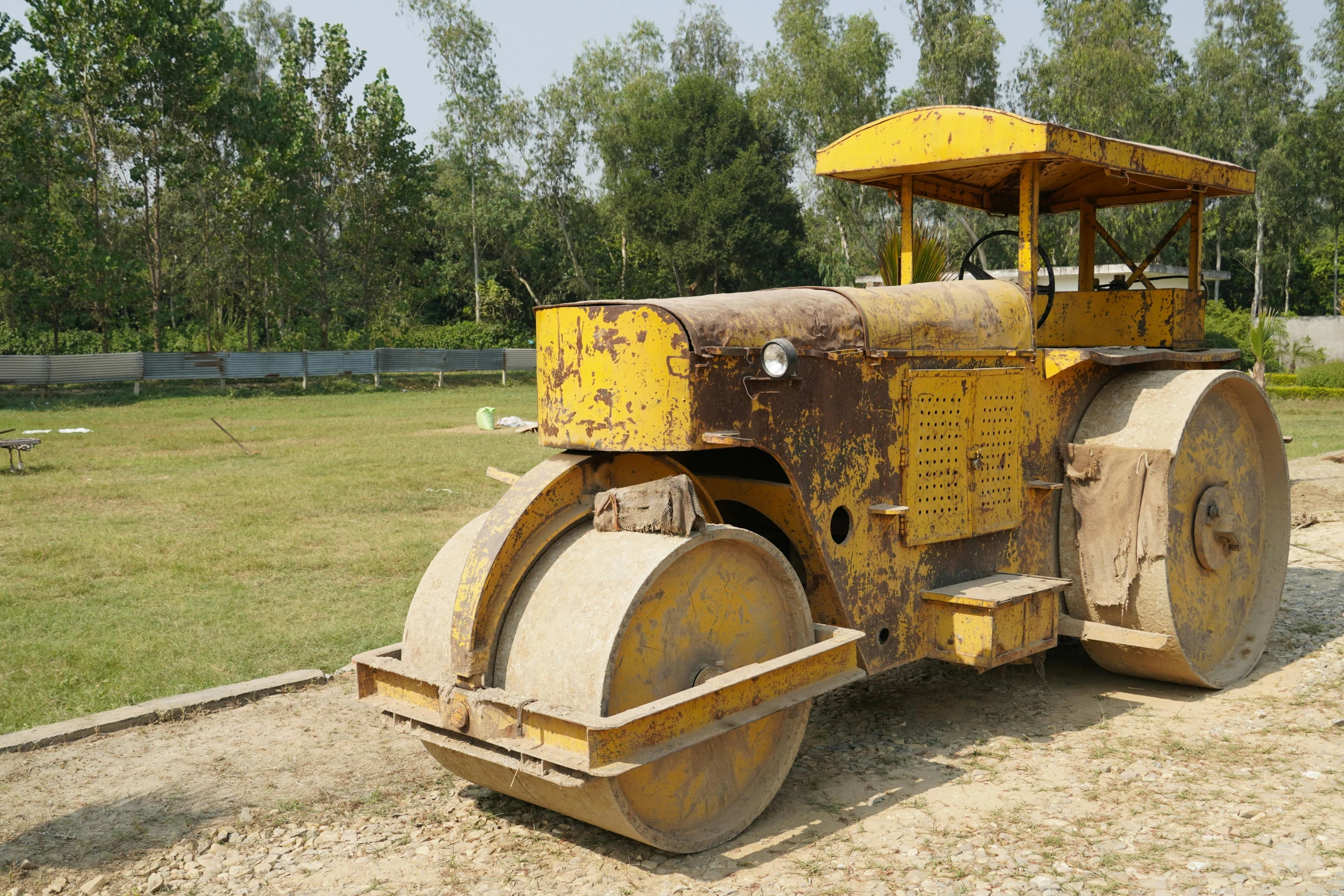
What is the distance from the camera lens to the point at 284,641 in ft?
22.4

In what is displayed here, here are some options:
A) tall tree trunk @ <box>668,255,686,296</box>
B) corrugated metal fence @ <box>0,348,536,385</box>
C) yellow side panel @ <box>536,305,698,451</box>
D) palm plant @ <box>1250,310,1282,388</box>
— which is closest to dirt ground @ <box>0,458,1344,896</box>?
yellow side panel @ <box>536,305,698,451</box>

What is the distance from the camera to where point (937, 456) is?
16.3 ft

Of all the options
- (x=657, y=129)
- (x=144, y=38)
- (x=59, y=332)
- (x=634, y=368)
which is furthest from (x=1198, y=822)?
(x=657, y=129)

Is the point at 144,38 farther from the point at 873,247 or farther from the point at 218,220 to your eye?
the point at 873,247

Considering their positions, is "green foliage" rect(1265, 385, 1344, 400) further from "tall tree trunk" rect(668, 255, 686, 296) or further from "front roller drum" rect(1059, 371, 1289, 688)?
"tall tree trunk" rect(668, 255, 686, 296)

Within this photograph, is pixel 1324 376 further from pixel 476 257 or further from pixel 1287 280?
pixel 476 257

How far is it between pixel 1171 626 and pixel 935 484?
1540 millimetres

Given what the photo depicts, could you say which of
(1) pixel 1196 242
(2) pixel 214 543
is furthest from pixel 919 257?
(2) pixel 214 543

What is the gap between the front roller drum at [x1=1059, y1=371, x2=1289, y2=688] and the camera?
18.2 ft

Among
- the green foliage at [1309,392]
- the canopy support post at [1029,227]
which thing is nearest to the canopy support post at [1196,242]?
the canopy support post at [1029,227]

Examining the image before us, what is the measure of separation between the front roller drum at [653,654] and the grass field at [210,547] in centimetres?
283

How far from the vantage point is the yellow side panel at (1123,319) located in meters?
6.64

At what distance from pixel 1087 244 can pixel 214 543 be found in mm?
7427

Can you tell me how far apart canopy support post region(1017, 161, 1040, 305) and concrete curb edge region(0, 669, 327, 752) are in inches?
162
